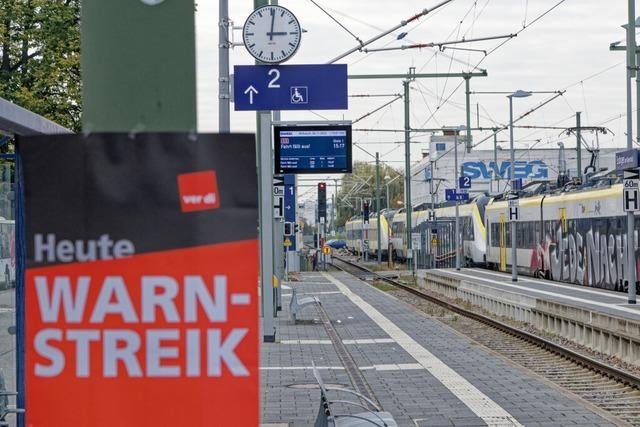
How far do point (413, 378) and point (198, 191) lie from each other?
12.1 m

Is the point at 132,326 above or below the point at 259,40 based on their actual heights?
below

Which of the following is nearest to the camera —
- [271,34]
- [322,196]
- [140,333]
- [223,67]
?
[140,333]

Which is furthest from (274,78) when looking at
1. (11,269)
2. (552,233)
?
(552,233)

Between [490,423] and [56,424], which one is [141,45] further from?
[490,423]

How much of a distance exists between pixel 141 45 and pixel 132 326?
0.96m

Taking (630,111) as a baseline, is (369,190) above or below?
above

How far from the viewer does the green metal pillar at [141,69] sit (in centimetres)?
395

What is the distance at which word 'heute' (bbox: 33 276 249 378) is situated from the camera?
375cm

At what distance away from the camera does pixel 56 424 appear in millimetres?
3787

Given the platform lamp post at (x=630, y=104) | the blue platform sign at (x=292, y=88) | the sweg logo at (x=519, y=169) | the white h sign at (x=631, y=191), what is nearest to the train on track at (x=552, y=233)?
the platform lamp post at (x=630, y=104)

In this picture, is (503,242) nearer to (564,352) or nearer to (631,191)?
(631,191)

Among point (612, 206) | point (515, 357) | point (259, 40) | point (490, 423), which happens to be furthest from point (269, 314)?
point (612, 206)

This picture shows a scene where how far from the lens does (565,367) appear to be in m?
18.3

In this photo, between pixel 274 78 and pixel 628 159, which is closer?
pixel 274 78
